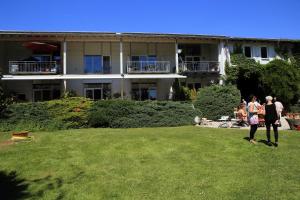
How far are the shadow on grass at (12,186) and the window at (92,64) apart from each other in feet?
71.6

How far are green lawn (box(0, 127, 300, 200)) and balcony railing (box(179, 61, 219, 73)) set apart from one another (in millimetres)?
17307

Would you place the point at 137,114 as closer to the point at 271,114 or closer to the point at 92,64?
the point at 271,114

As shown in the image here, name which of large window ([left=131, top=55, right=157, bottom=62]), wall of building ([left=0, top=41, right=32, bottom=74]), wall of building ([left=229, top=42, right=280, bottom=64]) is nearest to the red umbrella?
wall of building ([left=0, top=41, right=32, bottom=74])

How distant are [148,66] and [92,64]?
5.13m

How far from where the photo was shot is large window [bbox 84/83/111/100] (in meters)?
32.0

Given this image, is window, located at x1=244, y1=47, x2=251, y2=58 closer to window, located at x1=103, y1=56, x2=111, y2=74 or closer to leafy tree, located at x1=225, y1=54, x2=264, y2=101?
leafy tree, located at x1=225, y1=54, x2=264, y2=101

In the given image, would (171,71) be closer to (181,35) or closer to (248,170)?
(181,35)

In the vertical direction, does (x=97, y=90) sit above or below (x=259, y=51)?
below

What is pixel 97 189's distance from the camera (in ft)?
30.8

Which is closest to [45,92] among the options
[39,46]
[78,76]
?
[78,76]

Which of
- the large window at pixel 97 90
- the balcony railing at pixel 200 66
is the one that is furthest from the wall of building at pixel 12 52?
the balcony railing at pixel 200 66

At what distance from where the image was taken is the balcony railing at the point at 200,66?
3273cm

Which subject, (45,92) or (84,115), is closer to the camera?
(84,115)

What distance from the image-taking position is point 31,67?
29875mm
